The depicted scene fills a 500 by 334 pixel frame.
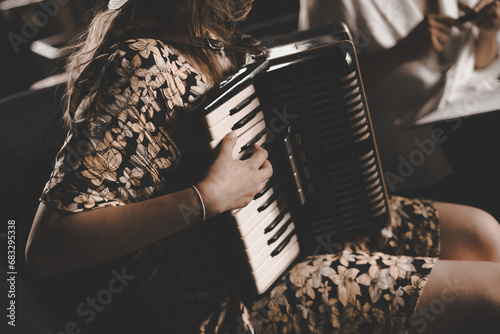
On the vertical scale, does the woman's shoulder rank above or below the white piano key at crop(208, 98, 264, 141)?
above

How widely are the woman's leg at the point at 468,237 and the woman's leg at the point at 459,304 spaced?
232 millimetres

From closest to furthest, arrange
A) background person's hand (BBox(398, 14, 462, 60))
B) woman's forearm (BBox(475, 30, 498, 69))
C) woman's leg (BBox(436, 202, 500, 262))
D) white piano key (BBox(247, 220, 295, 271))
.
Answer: white piano key (BBox(247, 220, 295, 271)) → woman's leg (BBox(436, 202, 500, 262)) → background person's hand (BBox(398, 14, 462, 60)) → woman's forearm (BBox(475, 30, 498, 69))

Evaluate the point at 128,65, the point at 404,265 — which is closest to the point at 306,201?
the point at 404,265

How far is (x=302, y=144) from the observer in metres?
0.91

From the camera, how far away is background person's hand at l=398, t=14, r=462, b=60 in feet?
4.17

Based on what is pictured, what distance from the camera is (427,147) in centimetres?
149

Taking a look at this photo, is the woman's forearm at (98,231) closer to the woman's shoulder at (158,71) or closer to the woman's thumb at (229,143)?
the woman's thumb at (229,143)

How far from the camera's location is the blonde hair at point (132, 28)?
31.0 inches

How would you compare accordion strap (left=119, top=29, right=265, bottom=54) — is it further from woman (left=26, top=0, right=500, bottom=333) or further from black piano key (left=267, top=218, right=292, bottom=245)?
black piano key (left=267, top=218, right=292, bottom=245)

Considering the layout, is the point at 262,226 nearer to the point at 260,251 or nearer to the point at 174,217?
the point at 260,251

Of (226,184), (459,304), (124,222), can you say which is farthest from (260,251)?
(459,304)

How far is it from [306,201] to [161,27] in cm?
50

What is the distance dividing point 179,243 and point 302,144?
341mm

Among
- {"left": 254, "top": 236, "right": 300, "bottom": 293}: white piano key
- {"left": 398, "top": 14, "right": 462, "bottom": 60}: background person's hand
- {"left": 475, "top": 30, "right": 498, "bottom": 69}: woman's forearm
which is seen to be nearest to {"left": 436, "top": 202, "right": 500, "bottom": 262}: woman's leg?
{"left": 254, "top": 236, "right": 300, "bottom": 293}: white piano key
